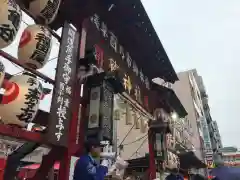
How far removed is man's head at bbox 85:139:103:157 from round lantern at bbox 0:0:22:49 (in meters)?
2.72

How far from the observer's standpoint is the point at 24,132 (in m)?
4.35

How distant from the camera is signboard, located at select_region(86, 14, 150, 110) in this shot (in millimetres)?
7398

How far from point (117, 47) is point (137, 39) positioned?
1.49 m

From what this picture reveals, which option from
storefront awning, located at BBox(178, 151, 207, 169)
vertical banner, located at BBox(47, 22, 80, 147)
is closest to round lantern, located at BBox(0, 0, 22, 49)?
vertical banner, located at BBox(47, 22, 80, 147)

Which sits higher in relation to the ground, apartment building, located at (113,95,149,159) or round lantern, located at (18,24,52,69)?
round lantern, located at (18,24,52,69)

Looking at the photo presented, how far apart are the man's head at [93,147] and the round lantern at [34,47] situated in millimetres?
2097

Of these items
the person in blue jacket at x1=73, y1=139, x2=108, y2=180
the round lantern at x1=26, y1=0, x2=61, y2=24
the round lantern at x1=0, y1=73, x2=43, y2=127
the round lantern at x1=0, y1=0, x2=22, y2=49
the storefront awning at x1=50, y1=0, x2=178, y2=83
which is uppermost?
the storefront awning at x1=50, y1=0, x2=178, y2=83

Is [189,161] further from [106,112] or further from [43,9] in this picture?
[43,9]

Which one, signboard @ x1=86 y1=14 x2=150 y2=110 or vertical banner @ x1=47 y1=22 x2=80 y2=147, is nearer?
vertical banner @ x1=47 y1=22 x2=80 y2=147

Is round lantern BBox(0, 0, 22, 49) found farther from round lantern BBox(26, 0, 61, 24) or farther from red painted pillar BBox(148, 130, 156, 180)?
red painted pillar BBox(148, 130, 156, 180)

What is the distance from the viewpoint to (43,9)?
5062mm

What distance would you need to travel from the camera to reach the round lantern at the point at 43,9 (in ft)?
16.4

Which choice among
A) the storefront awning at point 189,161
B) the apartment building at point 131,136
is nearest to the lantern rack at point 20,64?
the apartment building at point 131,136

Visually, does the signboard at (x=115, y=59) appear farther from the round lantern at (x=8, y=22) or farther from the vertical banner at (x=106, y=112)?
the round lantern at (x=8, y=22)
